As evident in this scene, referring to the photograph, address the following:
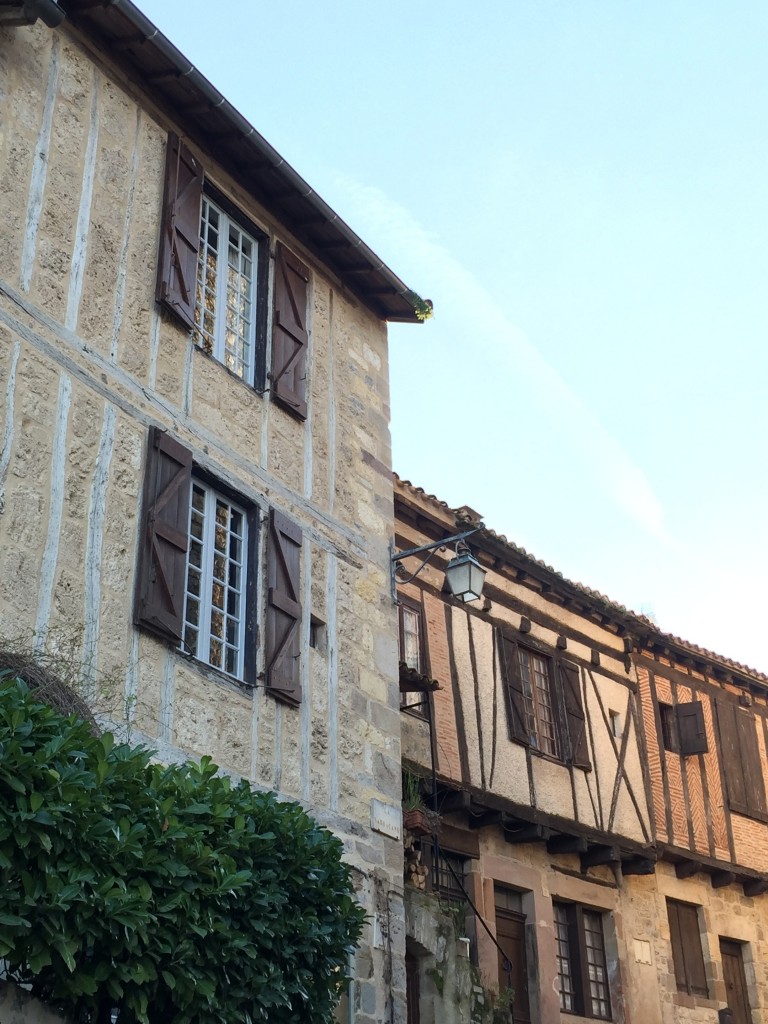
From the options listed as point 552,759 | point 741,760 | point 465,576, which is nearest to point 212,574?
point 465,576

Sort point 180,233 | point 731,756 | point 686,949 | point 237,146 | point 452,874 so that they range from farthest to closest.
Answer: point 731,756, point 686,949, point 452,874, point 237,146, point 180,233

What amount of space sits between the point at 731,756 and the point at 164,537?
36.1ft

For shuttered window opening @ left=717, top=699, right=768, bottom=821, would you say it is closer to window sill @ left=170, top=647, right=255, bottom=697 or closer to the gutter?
window sill @ left=170, top=647, right=255, bottom=697

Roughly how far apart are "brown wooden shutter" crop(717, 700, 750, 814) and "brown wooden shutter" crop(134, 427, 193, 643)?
1053cm

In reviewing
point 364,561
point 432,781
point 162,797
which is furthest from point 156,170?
point 432,781

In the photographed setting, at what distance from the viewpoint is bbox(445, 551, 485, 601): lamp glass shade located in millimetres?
9664

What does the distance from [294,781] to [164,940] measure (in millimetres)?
2854

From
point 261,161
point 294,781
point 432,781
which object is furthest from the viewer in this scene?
point 432,781

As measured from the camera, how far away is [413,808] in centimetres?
1101

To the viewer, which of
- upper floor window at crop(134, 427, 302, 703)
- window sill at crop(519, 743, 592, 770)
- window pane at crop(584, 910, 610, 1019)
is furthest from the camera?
window sill at crop(519, 743, 592, 770)

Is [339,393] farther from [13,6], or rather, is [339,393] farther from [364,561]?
[13,6]

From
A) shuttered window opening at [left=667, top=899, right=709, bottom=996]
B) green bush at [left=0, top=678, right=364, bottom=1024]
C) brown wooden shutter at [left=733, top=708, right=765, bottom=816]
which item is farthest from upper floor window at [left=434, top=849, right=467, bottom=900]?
green bush at [left=0, top=678, right=364, bottom=1024]

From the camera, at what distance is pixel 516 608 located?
47.0 feet

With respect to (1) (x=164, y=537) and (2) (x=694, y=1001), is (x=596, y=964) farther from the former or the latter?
(1) (x=164, y=537)
